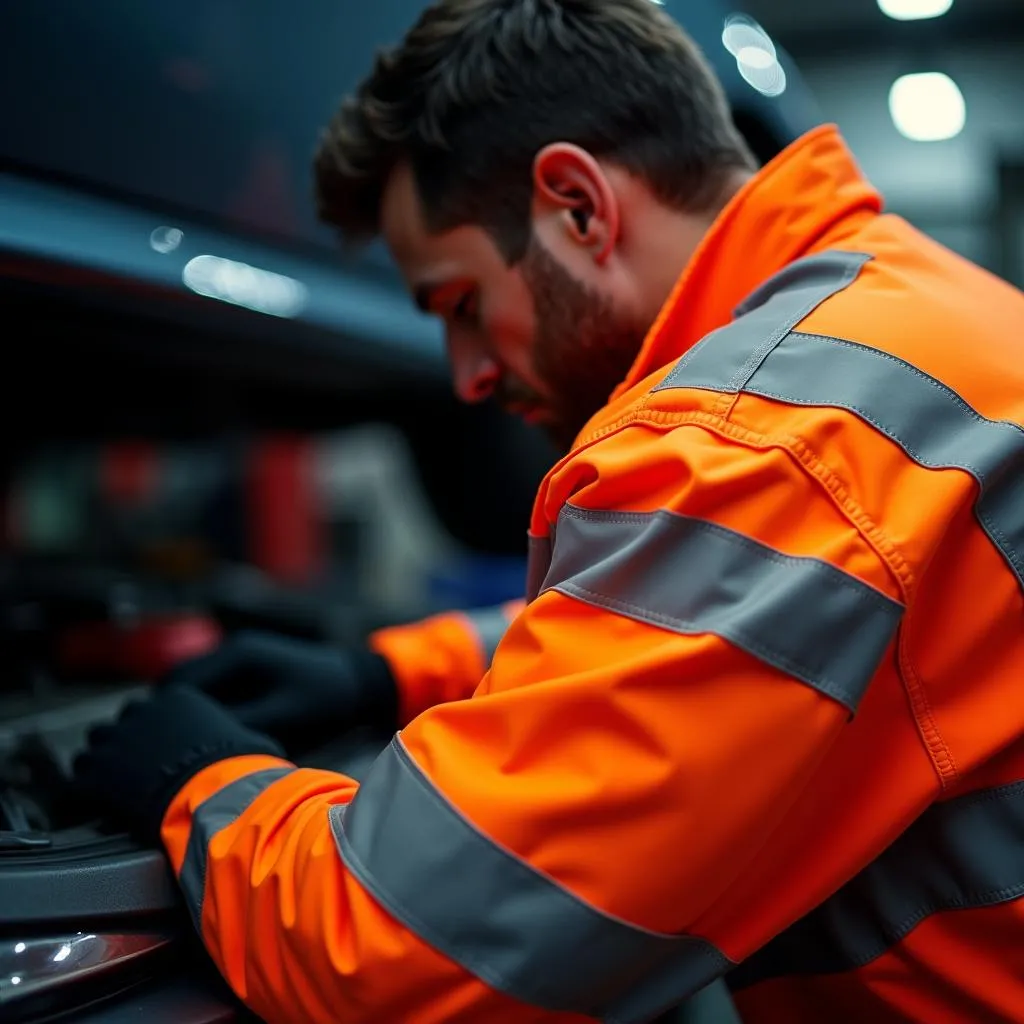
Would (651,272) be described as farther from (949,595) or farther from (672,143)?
(949,595)

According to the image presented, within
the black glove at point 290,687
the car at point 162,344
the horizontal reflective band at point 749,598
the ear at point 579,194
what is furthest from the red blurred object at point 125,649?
the horizontal reflective band at point 749,598

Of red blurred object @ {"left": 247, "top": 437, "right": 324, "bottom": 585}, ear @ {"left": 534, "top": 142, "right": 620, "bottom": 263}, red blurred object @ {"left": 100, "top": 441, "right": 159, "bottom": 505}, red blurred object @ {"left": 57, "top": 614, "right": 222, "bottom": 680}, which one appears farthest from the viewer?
red blurred object @ {"left": 247, "top": 437, "right": 324, "bottom": 585}

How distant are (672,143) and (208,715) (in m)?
0.52

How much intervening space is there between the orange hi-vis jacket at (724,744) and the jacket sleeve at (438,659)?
37 cm

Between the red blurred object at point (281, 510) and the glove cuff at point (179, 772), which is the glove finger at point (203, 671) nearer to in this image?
the glove cuff at point (179, 772)

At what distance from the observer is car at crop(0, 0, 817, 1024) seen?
60 centimetres

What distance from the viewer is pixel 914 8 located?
327 centimetres

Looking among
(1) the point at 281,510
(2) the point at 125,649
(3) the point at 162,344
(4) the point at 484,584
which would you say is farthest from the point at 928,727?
(1) the point at 281,510

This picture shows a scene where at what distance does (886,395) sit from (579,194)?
0.30 meters

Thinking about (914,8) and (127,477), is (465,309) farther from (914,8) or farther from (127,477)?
(127,477)

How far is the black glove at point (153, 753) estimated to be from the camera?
67 cm

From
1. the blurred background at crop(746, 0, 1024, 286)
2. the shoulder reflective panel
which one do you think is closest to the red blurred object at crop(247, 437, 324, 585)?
the blurred background at crop(746, 0, 1024, 286)

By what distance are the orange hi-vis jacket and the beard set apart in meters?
0.15

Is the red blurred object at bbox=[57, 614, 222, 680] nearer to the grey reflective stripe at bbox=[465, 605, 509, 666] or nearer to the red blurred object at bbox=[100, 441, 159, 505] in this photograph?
the grey reflective stripe at bbox=[465, 605, 509, 666]
